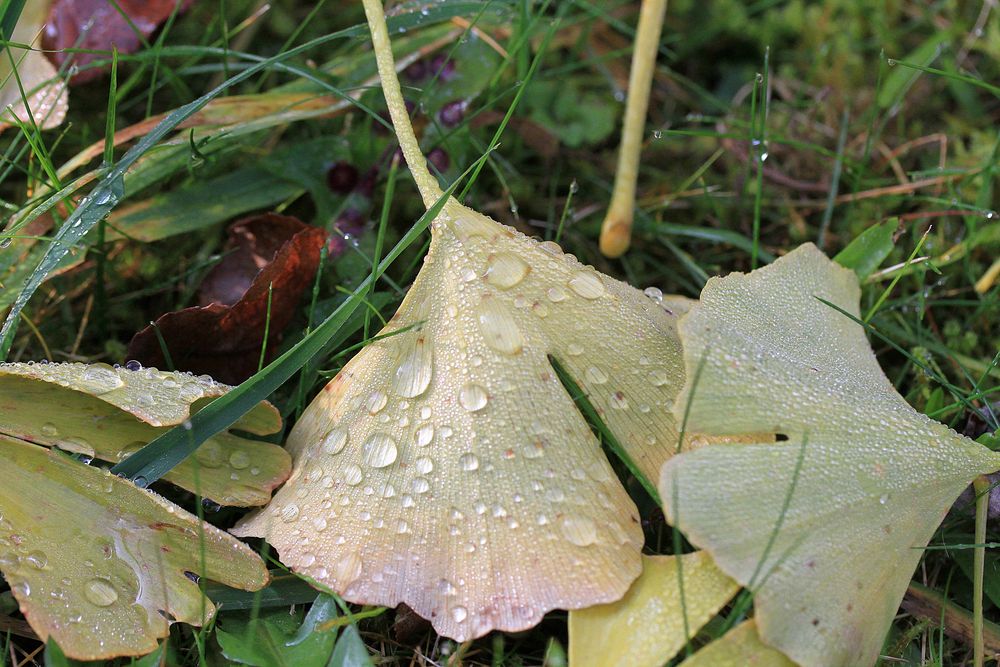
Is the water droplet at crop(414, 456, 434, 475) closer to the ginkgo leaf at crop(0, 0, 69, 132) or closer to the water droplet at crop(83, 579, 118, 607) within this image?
the water droplet at crop(83, 579, 118, 607)

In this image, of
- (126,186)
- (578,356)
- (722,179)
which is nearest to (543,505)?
(578,356)

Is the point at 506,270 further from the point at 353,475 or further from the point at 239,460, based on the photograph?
the point at 239,460

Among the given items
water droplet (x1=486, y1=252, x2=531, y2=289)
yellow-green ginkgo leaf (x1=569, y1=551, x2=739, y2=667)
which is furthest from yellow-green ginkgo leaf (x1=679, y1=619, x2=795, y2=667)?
water droplet (x1=486, y1=252, x2=531, y2=289)

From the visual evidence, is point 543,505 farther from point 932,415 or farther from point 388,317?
point 932,415

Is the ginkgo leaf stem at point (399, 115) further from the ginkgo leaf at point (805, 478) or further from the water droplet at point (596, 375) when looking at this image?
the ginkgo leaf at point (805, 478)

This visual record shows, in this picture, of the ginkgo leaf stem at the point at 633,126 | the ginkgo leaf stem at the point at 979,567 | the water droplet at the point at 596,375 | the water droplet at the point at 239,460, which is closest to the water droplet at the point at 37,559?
the water droplet at the point at 239,460
